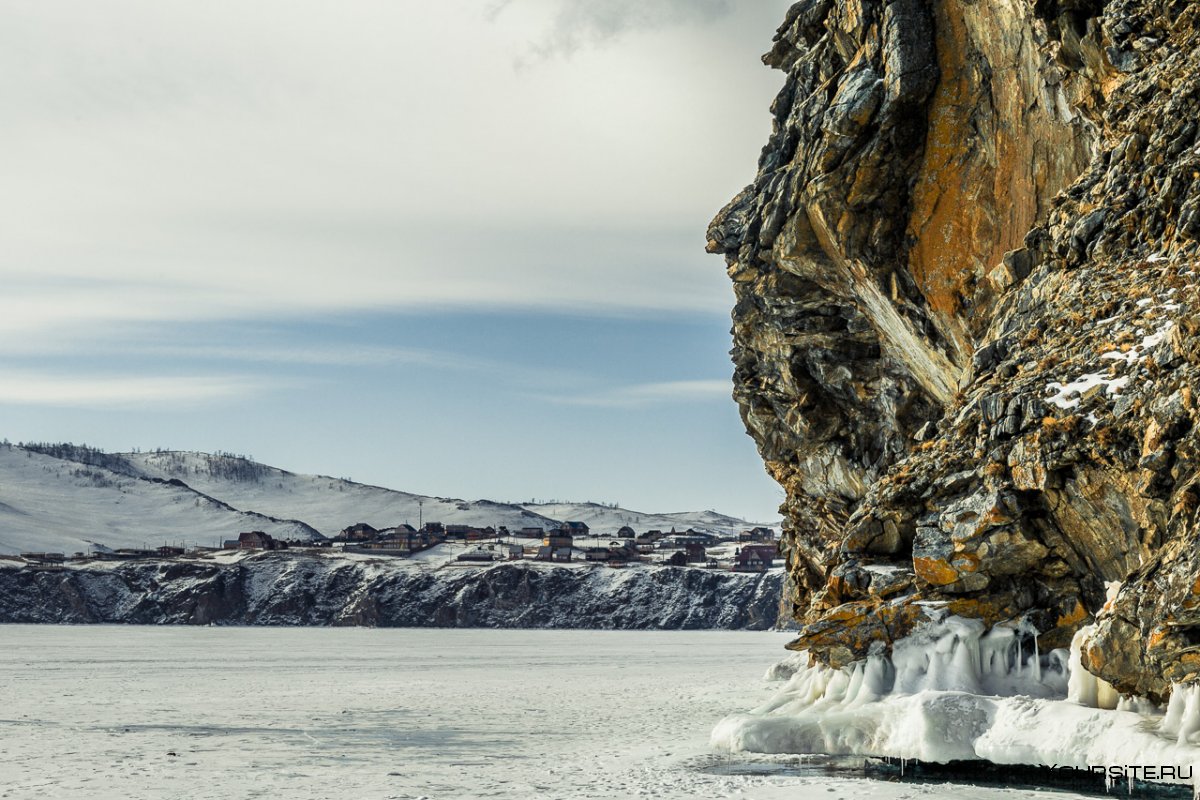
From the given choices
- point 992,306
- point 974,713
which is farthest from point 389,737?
point 992,306

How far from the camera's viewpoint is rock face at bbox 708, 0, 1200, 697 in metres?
27.1

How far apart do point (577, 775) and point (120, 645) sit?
344ft

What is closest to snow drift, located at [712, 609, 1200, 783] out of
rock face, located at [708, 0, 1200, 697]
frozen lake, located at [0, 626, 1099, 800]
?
rock face, located at [708, 0, 1200, 697]

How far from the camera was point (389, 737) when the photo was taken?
3497 centimetres

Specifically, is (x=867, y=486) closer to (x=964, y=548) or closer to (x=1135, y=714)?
(x=964, y=548)

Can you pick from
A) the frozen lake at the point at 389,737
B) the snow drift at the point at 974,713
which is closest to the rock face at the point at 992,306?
Result: the snow drift at the point at 974,713

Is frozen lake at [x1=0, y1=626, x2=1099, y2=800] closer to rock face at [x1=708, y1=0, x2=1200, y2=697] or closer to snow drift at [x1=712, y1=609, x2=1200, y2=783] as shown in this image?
snow drift at [x1=712, y1=609, x2=1200, y2=783]

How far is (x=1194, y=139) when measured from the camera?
1224 inches

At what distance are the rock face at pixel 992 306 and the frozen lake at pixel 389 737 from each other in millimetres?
6066

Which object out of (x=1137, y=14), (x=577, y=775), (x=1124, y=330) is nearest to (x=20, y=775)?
(x=577, y=775)

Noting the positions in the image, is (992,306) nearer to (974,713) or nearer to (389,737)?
(974,713)

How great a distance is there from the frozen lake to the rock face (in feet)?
19.9

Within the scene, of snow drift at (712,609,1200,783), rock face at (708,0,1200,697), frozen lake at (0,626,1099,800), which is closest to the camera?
snow drift at (712,609,1200,783)

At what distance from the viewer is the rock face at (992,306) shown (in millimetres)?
27125
